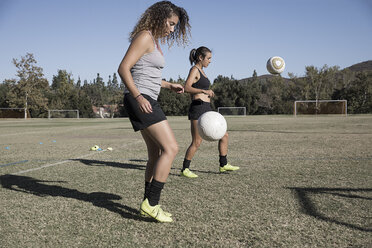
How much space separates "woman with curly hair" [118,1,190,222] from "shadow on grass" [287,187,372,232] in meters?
1.54

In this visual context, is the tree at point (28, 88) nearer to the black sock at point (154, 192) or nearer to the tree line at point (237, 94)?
the tree line at point (237, 94)

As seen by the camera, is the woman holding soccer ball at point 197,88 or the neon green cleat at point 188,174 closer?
the neon green cleat at point 188,174

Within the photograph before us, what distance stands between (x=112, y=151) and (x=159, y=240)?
259 inches

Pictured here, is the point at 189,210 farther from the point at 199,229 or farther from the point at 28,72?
the point at 28,72

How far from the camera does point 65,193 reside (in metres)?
4.49

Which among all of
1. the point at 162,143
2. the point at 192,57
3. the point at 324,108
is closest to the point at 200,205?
the point at 162,143

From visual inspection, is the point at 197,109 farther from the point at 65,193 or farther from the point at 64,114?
the point at 64,114

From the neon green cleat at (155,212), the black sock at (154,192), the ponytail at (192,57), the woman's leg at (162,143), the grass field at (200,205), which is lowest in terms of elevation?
the grass field at (200,205)

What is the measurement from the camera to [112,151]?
914 cm

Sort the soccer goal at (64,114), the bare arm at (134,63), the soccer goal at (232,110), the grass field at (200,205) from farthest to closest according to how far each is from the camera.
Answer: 1. the soccer goal at (64,114)
2. the soccer goal at (232,110)
3. the bare arm at (134,63)
4. the grass field at (200,205)

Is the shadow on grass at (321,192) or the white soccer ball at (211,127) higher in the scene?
the white soccer ball at (211,127)

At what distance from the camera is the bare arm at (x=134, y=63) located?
3088mm

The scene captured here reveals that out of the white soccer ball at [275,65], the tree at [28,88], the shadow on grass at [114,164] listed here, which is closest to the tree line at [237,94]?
the tree at [28,88]

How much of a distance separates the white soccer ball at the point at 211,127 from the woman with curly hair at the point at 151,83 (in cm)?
148
